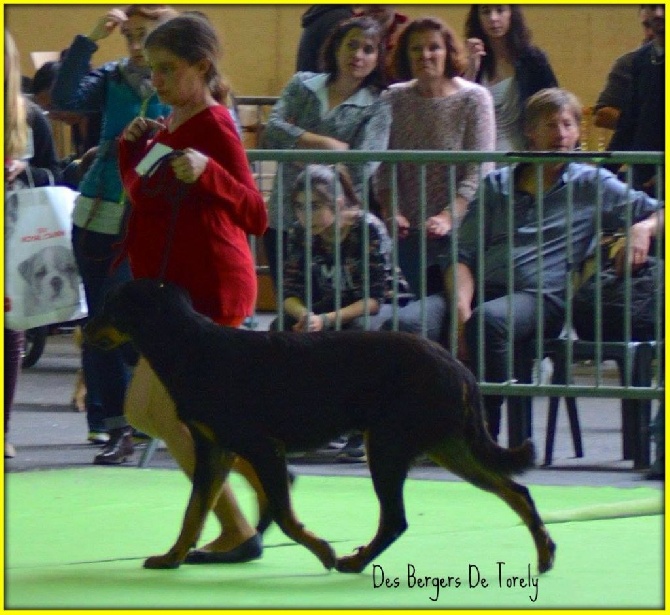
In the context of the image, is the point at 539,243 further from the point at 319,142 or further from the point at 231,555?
the point at 231,555

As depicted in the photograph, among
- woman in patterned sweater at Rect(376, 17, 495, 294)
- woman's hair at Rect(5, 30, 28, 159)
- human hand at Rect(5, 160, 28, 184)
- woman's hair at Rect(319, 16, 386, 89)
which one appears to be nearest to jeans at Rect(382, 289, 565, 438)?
woman in patterned sweater at Rect(376, 17, 495, 294)

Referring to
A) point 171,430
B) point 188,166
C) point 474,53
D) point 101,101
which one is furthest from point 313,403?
point 474,53

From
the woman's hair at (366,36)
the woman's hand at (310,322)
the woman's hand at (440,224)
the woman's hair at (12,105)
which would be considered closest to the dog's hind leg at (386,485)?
the woman's hair at (12,105)

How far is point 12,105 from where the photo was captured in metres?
6.34

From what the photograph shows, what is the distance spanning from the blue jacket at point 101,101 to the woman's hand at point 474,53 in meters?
1.88

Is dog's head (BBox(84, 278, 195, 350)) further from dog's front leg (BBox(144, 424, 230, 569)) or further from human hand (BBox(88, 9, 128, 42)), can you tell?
human hand (BBox(88, 9, 128, 42))

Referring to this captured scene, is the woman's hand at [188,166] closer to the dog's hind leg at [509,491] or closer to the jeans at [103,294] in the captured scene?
the dog's hind leg at [509,491]

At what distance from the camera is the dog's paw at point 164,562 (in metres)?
4.78

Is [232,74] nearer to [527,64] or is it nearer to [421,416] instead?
[527,64]

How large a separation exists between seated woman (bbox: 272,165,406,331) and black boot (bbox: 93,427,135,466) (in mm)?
902

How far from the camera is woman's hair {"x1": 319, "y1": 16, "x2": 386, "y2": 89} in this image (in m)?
7.93

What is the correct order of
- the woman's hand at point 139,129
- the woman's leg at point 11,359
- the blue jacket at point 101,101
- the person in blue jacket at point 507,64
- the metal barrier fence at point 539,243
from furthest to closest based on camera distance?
the person in blue jacket at point 507,64
the blue jacket at point 101,101
the woman's leg at point 11,359
the metal barrier fence at point 539,243
the woman's hand at point 139,129

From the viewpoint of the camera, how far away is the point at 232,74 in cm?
1405

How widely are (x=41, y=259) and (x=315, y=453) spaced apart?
1526 millimetres
